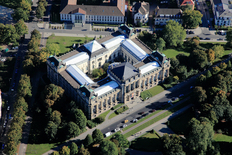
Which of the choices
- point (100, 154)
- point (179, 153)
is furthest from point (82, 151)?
point (179, 153)

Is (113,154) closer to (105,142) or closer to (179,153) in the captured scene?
(105,142)

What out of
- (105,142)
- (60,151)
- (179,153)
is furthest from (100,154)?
(179,153)

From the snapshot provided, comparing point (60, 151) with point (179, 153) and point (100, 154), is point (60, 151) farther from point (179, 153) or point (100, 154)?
point (179, 153)

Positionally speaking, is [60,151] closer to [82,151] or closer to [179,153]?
[82,151]

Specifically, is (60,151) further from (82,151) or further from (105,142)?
(105,142)
